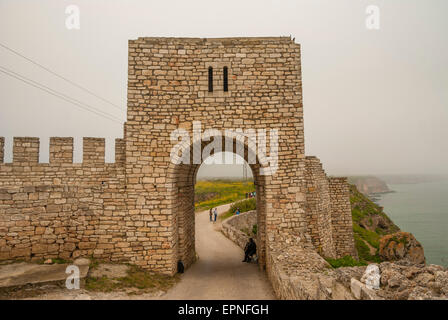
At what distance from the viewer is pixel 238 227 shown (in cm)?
1889

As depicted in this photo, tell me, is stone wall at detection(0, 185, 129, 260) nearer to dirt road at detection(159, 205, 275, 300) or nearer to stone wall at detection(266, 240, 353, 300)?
dirt road at detection(159, 205, 275, 300)

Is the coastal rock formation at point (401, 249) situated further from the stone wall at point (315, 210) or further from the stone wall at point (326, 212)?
the stone wall at point (315, 210)

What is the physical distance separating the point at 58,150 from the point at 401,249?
18.8 meters

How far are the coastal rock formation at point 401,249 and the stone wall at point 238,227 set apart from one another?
7.86 metres

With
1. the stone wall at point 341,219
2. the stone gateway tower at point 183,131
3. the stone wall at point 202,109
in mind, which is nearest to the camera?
the stone gateway tower at point 183,131

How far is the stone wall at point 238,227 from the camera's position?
14084mm

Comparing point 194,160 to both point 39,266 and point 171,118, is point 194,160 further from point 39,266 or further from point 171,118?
point 39,266

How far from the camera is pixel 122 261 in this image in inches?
289

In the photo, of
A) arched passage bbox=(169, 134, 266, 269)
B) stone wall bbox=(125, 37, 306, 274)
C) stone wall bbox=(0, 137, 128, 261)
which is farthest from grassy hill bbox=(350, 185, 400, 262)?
stone wall bbox=(0, 137, 128, 261)

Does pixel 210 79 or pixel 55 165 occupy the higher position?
pixel 210 79

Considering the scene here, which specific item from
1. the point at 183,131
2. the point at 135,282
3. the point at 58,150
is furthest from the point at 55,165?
the point at 135,282

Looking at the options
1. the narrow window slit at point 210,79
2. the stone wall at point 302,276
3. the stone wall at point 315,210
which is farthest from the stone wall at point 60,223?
the stone wall at point 315,210

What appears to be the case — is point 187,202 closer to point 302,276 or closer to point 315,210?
point 315,210

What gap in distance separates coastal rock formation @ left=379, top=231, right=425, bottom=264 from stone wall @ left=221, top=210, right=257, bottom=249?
309 inches
